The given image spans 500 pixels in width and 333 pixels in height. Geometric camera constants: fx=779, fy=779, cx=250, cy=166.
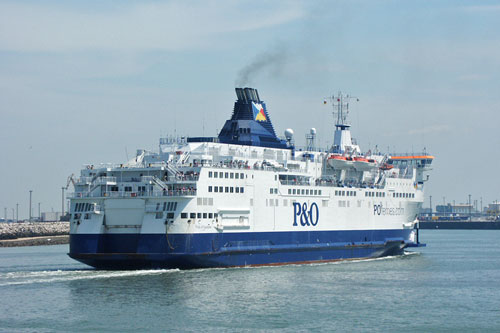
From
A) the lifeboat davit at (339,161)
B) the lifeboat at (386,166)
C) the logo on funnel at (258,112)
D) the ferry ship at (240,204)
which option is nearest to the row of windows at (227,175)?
the ferry ship at (240,204)

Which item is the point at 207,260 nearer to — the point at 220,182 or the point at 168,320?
the point at 220,182

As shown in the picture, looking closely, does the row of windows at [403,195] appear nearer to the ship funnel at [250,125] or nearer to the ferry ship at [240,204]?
the ferry ship at [240,204]

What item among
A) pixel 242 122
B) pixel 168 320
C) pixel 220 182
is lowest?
pixel 168 320

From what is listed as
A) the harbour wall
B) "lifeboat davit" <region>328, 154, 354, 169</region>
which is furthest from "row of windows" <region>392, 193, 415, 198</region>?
the harbour wall

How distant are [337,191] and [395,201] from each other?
8139mm

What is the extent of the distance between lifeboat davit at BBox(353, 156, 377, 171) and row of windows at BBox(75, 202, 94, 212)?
2071cm

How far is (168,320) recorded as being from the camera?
98.2 ft

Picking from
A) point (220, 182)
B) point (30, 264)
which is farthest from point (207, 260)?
point (30, 264)

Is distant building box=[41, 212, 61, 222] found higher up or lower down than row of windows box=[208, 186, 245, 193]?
lower down

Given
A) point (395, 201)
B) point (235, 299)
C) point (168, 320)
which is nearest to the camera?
point (168, 320)

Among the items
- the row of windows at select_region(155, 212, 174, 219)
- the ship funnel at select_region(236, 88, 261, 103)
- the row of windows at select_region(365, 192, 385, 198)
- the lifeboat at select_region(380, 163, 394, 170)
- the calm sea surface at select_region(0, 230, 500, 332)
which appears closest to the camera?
the calm sea surface at select_region(0, 230, 500, 332)

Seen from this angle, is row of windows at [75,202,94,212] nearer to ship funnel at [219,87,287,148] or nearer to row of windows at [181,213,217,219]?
row of windows at [181,213,217,219]

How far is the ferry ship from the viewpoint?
137 ft

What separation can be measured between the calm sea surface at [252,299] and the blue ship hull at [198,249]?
715mm
